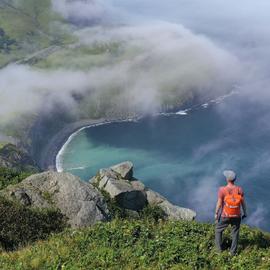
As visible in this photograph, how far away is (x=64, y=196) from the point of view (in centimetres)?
3550

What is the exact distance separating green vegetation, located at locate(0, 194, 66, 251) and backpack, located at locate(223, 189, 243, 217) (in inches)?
474

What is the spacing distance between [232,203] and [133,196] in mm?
21954

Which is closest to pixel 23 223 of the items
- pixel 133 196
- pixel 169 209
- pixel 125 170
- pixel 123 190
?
pixel 123 190

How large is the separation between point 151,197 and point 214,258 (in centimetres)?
2438

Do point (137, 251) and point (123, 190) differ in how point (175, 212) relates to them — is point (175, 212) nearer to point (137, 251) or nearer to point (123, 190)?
point (123, 190)

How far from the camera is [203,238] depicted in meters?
26.0

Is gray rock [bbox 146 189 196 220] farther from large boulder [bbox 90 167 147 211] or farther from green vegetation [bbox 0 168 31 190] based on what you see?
green vegetation [bbox 0 168 31 190]

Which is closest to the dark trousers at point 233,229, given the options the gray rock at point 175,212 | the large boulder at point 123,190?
the large boulder at point 123,190

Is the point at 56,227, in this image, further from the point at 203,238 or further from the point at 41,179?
the point at 203,238

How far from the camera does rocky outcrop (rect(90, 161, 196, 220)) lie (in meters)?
44.3

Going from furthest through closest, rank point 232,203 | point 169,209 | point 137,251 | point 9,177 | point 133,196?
point 169,209, point 133,196, point 9,177, point 232,203, point 137,251

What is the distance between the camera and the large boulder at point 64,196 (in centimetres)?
3397

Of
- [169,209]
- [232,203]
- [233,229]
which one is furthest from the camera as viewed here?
[169,209]

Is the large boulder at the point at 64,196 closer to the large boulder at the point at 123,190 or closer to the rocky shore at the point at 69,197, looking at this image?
the rocky shore at the point at 69,197
